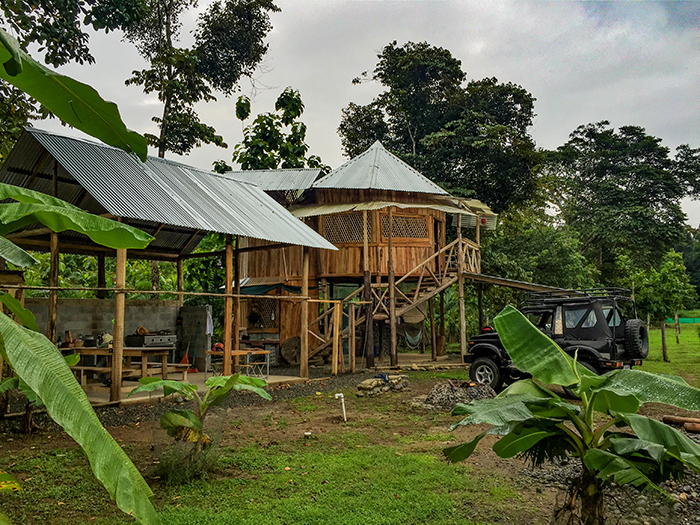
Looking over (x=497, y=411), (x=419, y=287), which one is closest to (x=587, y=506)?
(x=497, y=411)

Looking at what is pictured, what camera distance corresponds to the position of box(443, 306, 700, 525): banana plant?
354 centimetres

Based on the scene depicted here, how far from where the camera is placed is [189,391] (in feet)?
20.2

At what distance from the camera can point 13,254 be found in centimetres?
320

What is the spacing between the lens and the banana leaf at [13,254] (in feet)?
10.2

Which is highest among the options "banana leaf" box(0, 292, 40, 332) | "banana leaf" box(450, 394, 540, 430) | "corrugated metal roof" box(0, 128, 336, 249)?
"corrugated metal roof" box(0, 128, 336, 249)

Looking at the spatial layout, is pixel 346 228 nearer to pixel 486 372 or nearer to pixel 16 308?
pixel 486 372

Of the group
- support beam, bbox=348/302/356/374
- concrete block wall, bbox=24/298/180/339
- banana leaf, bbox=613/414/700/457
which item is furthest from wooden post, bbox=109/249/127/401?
banana leaf, bbox=613/414/700/457

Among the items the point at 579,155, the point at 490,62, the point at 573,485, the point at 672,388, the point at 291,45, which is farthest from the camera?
the point at 579,155

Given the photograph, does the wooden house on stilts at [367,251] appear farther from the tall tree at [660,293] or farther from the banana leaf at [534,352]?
Answer: the banana leaf at [534,352]

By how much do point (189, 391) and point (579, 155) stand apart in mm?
36272

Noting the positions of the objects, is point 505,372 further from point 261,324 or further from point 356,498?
point 261,324

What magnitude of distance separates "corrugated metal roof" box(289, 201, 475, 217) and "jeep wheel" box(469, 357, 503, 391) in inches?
251

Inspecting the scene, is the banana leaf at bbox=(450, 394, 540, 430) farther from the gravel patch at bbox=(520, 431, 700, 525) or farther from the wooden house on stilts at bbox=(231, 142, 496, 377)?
the wooden house on stilts at bbox=(231, 142, 496, 377)

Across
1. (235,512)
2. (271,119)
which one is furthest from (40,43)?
(271,119)
